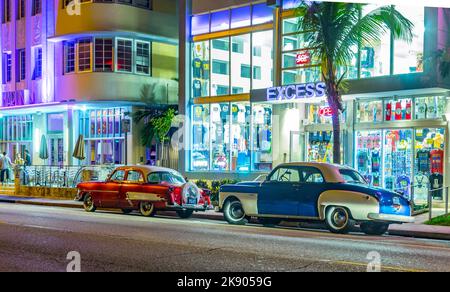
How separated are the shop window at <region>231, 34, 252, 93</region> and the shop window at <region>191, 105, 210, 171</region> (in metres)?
2.00

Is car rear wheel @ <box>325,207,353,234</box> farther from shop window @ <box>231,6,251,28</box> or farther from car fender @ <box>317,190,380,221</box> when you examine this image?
shop window @ <box>231,6,251,28</box>

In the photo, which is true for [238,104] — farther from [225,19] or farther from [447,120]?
[447,120]

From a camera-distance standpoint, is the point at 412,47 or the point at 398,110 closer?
the point at 412,47

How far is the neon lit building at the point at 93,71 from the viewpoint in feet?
112

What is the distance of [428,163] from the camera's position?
2195 cm

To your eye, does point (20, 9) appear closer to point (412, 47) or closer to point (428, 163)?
point (412, 47)

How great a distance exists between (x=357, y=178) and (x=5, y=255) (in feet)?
30.4

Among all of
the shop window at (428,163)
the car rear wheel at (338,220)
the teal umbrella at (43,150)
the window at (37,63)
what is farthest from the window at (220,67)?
the car rear wheel at (338,220)

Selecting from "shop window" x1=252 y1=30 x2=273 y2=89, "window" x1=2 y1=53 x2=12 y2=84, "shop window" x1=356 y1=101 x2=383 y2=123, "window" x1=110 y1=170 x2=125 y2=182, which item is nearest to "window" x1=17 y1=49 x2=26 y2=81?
"window" x1=2 y1=53 x2=12 y2=84

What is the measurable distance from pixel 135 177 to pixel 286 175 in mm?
5811

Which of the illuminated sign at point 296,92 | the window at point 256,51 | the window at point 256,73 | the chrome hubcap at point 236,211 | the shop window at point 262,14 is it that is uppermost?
the shop window at point 262,14

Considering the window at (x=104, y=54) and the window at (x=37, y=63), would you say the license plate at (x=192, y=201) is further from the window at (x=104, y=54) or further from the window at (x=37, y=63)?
the window at (x=37, y=63)

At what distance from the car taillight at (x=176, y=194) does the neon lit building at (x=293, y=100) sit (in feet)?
21.4

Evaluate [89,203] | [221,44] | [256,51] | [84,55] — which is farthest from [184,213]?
[84,55]
